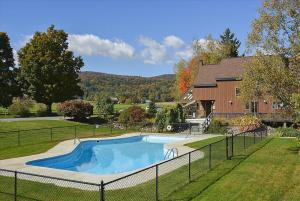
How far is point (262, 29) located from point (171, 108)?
18.3 m

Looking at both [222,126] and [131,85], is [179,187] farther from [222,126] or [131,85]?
[131,85]

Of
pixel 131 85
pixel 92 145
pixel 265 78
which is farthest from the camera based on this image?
pixel 131 85

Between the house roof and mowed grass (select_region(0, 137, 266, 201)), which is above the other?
the house roof

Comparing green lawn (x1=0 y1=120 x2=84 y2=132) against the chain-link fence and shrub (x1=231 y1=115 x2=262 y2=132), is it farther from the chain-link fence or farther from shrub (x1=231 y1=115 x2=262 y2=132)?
the chain-link fence

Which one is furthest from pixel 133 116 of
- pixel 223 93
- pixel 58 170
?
pixel 58 170

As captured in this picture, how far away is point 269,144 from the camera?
27078mm

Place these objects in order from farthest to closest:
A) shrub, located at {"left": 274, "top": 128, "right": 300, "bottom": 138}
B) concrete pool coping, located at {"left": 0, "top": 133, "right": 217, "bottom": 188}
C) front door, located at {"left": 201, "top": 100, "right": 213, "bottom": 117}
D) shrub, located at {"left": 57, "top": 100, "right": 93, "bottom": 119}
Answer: front door, located at {"left": 201, "top": 100, "right": 213, "bottom": 117} < shrub, located at {"left": 57, "top": 100, "right": 93, "bottom": 119} < shrub, located at {"left": 274, "top": 128, "right": 300, "bottom": 138} < concrete pool coping, located at {"left": 0, "top": 133, "right": 217, "bottom": 188}

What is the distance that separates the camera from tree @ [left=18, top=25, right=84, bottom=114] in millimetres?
51906

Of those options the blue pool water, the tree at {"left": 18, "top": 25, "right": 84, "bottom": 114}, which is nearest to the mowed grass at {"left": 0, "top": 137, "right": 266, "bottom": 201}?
the blue pool water

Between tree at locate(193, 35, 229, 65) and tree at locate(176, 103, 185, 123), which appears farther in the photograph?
tree at locate(193, 35, 229, 65)

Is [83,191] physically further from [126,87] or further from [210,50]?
[126,87]

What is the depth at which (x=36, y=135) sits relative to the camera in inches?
1304

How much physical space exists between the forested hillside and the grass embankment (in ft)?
265

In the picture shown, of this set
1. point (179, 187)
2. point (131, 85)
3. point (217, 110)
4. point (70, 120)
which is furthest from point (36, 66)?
point (131, 85)
